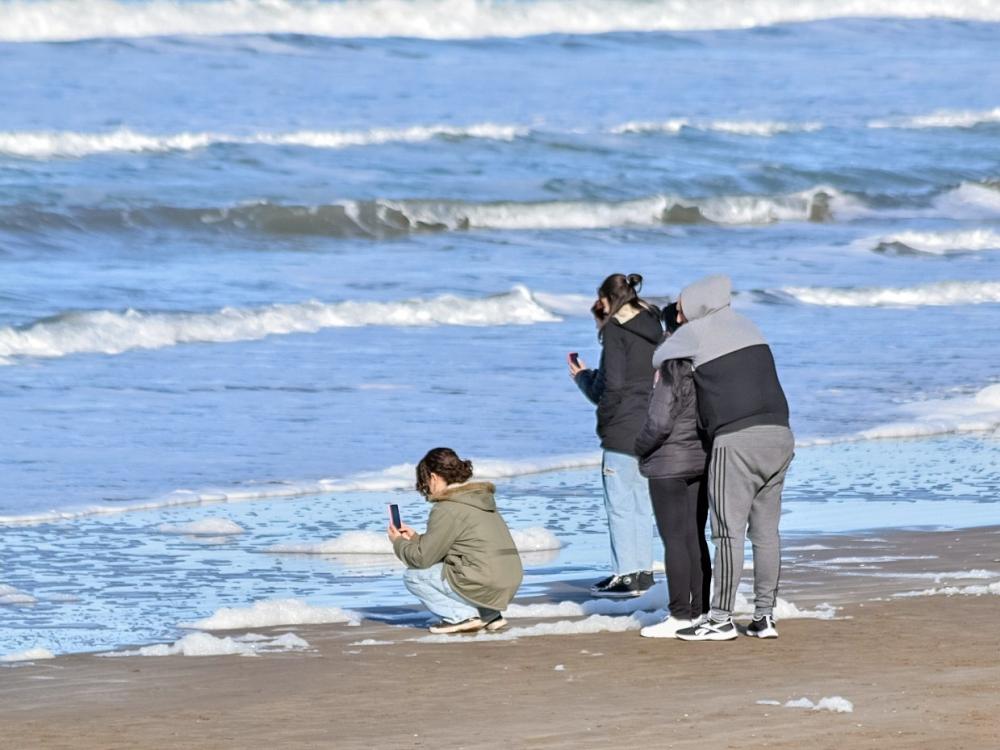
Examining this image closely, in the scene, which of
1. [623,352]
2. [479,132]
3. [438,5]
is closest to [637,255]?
[479,132]

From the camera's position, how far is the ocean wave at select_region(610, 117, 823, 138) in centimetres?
3869

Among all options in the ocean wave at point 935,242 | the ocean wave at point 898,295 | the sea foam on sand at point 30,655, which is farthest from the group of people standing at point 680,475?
the ocean wave at point 935,242

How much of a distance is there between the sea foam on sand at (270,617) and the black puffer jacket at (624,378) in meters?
1.40

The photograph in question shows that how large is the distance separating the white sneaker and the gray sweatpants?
15 centimetres

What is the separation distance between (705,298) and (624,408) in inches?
60.2

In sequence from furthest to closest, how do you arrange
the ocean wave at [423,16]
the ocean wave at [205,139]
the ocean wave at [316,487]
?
the ocean wave at [423,16], the ocean wave at [205,139], the ocean wave at [316,487]

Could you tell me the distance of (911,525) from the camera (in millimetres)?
9648

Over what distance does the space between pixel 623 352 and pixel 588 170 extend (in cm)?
2618

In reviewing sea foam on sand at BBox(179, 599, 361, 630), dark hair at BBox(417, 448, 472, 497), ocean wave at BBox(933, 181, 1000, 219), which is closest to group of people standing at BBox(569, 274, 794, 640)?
dark hair at BBox(417, 448, 472, 497)

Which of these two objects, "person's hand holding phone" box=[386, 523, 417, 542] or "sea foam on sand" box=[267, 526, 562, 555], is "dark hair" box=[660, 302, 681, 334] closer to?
"person's hand holding phone" box=[386, 523, 417, 542]

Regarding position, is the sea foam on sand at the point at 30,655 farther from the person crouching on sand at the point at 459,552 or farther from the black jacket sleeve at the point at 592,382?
the black jacket sleeve at the point at 592,382

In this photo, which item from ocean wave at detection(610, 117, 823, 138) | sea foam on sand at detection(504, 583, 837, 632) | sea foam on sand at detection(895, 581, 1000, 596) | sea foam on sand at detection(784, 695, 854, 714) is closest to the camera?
sea foam on sand at detection(784, 695, 854, 714)

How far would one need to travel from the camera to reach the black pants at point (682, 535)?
7133 mm

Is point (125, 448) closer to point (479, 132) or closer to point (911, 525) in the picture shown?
point (911, 525)
